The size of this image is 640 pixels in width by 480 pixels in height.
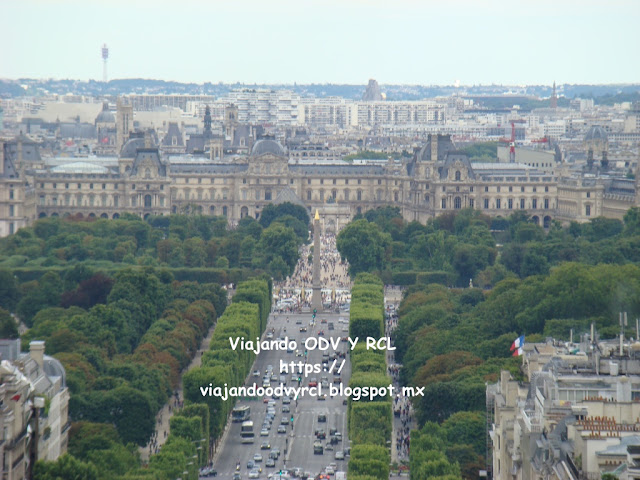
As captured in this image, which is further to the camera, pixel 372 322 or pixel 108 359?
pixel 372 322

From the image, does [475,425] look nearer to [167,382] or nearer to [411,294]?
[167,382]

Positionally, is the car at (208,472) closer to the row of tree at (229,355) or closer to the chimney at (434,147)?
the row of tree at (229,355)

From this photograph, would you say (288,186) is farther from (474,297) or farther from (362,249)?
(474,297)

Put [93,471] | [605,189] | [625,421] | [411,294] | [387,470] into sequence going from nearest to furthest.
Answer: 1. [625,421]
2. [93,471]
3. [387,470]
4. [411,294]
5. [605,189]

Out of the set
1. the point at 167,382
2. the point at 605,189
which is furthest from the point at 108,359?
the point at 605,189

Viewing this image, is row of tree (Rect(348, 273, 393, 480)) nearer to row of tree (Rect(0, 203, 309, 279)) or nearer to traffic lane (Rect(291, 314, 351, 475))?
traffic lane (Rect(291, 314, 351, 475))

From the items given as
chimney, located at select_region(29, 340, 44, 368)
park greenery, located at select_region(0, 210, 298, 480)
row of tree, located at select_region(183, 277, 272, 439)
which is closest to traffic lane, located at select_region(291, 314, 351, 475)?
row of tree, located at select_region(183, 277, 272, 439)

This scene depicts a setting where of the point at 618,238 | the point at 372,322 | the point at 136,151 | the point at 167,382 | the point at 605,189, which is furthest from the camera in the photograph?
the point at 136,151

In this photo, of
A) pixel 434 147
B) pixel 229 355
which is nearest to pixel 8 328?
pixel 229 355
